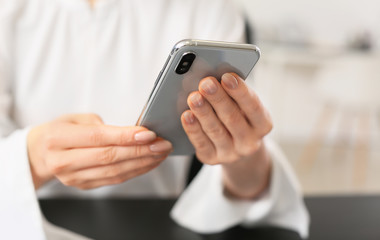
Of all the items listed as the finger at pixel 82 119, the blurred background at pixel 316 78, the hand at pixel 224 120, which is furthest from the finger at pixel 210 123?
the blurred background at pixel 316 78

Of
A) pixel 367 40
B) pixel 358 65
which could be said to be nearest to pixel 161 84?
pixel 358 65

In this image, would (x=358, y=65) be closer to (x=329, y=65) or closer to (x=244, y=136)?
(x=329, y=65)

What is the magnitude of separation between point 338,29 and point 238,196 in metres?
2.05

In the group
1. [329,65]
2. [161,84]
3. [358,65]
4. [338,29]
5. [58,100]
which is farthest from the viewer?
[338,29]

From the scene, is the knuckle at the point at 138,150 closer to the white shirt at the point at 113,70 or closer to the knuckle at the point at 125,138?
the knuckle at the point at 125,138

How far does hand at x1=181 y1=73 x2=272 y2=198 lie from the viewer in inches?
12.8

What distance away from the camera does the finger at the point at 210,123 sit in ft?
1.07

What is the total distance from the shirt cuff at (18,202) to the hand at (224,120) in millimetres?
162

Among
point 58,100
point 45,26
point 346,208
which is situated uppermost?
point 45,26

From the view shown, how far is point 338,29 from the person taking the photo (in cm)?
231

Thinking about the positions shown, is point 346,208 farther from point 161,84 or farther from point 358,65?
point 358,65

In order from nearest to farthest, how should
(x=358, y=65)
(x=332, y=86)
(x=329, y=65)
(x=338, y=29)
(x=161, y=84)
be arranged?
1. (x=161, y=84)
2. (x=358, y=65)
3. (x=332, y=86)
4. (x=329, y=65)
5. (x=338, y=29)

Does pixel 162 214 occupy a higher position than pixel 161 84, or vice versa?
pixel 161 84

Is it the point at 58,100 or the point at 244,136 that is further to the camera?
the point at 58,100
